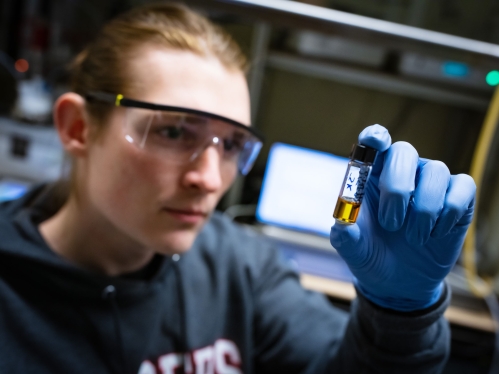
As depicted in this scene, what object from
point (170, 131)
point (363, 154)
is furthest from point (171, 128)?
point (363, 154)

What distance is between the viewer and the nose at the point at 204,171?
0.71 m

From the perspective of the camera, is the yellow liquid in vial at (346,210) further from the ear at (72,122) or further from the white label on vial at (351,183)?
the ear at (72,122)

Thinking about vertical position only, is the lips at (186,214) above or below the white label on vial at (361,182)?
below

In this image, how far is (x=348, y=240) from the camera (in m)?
0.46

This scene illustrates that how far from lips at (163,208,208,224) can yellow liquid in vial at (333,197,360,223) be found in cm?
38

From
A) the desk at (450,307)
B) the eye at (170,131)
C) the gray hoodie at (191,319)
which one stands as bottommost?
the desk at (450,307)

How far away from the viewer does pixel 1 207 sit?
2.77ft

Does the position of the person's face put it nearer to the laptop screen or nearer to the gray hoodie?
the gray hoodie

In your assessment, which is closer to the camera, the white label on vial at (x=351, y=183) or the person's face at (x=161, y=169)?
the white label on vial at (x=351, y=183)

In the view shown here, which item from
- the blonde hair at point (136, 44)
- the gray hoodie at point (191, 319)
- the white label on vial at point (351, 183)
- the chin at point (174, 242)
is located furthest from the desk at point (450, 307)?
the white label on vial at point (351, 183)

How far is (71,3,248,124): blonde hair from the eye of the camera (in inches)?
30.0

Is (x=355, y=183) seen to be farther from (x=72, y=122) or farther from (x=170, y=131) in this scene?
(x=72, y=122)

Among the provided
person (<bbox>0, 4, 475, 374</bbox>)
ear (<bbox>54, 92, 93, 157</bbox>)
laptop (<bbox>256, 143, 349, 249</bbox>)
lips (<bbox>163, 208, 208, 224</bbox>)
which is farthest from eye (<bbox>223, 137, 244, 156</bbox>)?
laptop (<bbox>256, 143, 349, 249</bbox>)

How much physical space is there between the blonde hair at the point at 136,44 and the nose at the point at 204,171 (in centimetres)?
19
